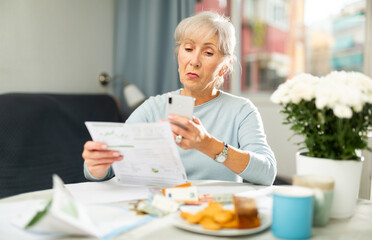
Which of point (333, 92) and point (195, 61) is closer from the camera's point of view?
point (333, 92)

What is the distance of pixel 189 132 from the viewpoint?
103 cm

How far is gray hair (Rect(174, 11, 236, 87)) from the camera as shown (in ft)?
4.81

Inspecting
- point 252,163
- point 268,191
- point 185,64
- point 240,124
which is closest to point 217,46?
point 185,64

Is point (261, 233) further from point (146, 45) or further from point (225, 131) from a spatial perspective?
point (146, 45)

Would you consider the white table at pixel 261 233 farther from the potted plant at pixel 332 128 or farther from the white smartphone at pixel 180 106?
the white smartphone at pixel 180 106

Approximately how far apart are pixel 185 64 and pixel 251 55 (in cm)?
330

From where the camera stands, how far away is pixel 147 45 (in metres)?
3.06

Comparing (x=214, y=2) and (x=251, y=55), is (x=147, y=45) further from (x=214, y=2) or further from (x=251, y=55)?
(x=251, y=55)

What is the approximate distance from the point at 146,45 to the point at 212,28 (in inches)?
66.3

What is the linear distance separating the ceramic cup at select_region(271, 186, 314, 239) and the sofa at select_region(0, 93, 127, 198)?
158cm

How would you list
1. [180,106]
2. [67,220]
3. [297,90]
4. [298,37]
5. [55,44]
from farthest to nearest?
[298,37]
[55,44]
[180,106]
[297,90]
[67,220]

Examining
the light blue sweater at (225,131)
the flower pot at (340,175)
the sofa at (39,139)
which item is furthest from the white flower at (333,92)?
the sofa at (39,139)

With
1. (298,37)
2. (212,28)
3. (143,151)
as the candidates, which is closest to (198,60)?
(212,28)

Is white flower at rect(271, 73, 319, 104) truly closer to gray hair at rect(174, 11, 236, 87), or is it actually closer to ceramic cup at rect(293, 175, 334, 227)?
ceramic cup at rect(293, 175, 334, 227)
